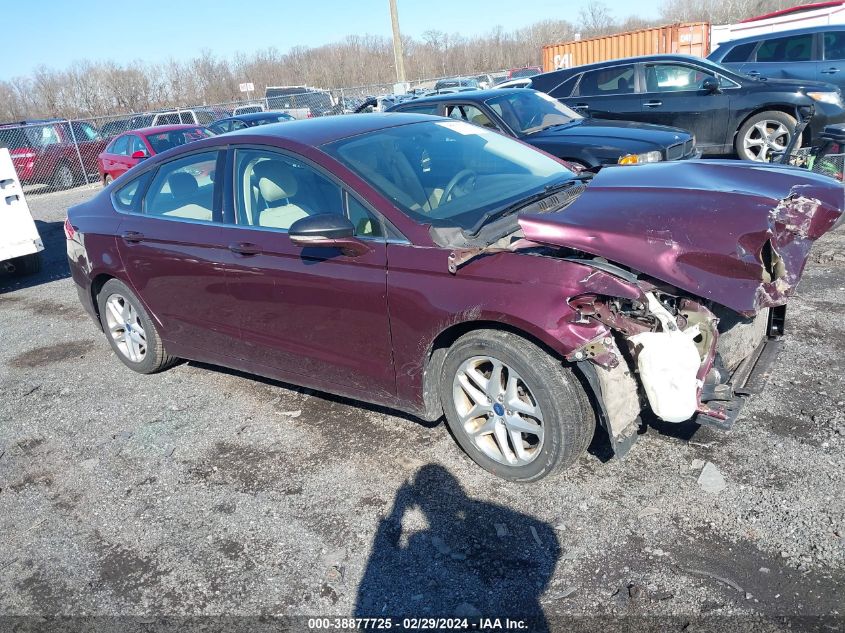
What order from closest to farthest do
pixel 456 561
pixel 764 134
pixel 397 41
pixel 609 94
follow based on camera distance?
pixel 456 561 → pixel 764 134 → pixel 609 94 → pixel 397 41

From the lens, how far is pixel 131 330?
17.1ft

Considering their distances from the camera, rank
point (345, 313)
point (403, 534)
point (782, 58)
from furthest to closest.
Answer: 1. point (782, 58)
2. point (345, 313)
3. point (403, 534)

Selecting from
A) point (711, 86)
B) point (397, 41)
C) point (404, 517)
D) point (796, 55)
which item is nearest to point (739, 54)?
point (796, 55)

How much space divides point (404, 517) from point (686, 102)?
891cm

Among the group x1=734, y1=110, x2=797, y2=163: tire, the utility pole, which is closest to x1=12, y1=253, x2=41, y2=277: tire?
x1=734, y1=110, x2=797, y2=163: tire

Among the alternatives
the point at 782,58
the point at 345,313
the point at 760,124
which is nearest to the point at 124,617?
the point at 345,313

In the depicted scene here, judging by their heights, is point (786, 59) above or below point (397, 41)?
below

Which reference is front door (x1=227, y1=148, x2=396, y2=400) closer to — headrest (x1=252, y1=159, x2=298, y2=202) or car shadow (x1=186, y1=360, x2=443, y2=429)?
headrest (x1=252, y1=159, x2=298, y2=202)

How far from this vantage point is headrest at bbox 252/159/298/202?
154 inches

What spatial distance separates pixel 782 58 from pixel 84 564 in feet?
43.7

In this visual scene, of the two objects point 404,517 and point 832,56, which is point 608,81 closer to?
point 832,56

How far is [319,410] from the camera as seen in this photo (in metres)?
4.39

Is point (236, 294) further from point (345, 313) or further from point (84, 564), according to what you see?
point (84, 564)

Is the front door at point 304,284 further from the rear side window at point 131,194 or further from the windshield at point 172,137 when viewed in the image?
the windshield at point 172,137
